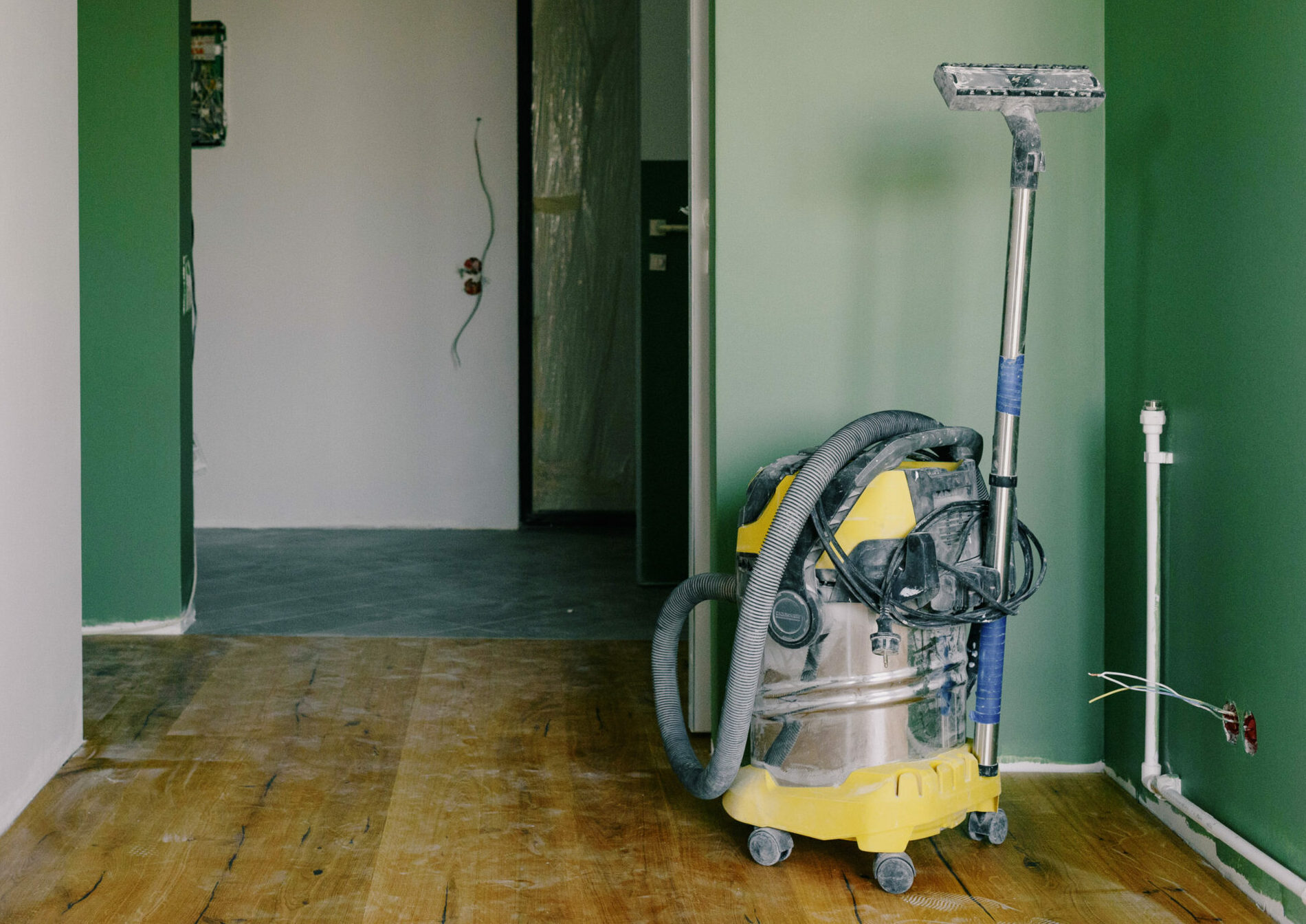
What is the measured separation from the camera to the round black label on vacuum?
149 centimetres

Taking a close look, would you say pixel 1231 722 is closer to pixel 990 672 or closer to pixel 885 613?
pixel 990 672

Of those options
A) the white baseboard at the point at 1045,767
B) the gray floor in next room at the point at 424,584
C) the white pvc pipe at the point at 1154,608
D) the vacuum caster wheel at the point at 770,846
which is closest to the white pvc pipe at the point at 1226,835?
the white pvc pipe at the point at 1154,608

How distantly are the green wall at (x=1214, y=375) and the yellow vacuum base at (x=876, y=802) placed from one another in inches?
14.4

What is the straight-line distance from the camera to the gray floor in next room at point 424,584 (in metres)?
3.02

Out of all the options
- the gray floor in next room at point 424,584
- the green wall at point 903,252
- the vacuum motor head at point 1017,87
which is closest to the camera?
the vacuum motor head at point 1017,87

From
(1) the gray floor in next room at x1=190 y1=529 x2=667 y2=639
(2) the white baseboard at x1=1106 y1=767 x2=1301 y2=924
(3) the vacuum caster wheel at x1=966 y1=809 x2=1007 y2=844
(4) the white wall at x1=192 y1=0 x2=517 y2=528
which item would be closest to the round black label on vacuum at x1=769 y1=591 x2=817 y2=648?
(3) the vacuum caster wheel at x1=966 y1=809 x2=1007 y2=844

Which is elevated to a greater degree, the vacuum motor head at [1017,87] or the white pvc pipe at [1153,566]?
the vacuum motor head at [1017,87]

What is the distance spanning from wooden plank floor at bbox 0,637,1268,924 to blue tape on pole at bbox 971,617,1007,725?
0.21 m

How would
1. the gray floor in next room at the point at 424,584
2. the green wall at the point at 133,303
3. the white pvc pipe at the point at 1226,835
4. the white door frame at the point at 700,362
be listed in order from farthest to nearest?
the gray floor in next room at the point at 424,584, the green wall at the point at 133,303, the white door frame at the point at 700,362, the white pvc pipe at the point at 1226,835

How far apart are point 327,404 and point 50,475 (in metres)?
2.87

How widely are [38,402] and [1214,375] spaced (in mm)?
1772

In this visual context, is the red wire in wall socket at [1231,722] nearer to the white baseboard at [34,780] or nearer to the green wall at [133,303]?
the white baseboard at [34,780]

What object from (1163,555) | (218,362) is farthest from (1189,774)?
(218,362)

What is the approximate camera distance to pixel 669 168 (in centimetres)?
356
